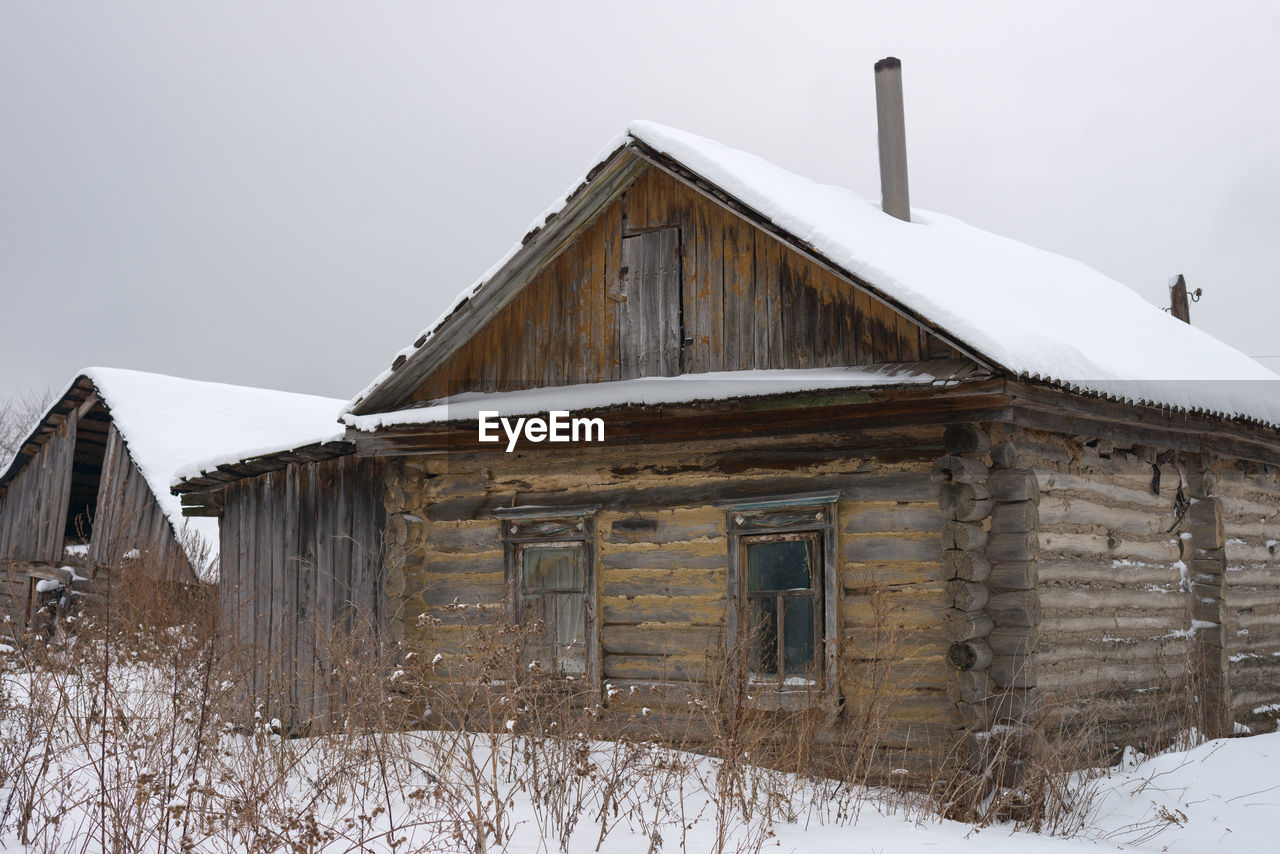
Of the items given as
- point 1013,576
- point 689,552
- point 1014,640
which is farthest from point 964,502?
point 689,552

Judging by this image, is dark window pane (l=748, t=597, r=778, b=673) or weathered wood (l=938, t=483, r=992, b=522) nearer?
weathered wood (l=938, t=483, r=992, b=522)

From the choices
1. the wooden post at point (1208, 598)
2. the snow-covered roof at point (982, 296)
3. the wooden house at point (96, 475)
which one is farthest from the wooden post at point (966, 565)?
the wooden house at point (96, 475)

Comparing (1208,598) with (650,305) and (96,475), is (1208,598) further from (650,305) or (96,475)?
(96,475)

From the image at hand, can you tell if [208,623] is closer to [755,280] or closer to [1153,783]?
[755,280]

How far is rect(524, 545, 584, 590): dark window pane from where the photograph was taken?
10008 mm

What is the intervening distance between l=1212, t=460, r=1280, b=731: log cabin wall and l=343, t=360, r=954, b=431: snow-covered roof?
4.66 m

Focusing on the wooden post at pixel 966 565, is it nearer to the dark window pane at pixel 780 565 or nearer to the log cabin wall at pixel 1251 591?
the dark window pane at pixel 780 565

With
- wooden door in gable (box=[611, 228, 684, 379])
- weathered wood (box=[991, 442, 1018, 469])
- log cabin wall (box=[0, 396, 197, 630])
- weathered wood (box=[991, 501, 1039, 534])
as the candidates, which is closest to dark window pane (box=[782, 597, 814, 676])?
weathered wood (box=[991, 501, 1039, 534])

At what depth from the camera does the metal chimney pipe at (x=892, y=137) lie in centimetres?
1170

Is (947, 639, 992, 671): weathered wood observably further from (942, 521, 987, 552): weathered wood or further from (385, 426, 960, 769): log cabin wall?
(942, 521, 987, 552): weathered wood

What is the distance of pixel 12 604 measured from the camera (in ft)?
72.6

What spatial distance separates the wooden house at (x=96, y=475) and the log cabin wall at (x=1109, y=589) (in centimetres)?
1381

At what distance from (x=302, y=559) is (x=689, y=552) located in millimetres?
4187

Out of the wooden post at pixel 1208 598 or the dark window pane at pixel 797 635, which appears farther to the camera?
the wooden post at pixel 1208 598
